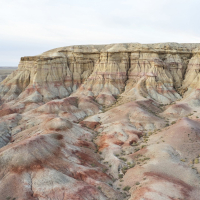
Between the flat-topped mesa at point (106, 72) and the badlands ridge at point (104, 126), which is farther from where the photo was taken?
the flat-topped mesa at point (106, 72)

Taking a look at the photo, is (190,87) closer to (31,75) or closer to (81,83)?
(81,83)

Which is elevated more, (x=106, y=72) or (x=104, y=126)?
(x=106, y=72)

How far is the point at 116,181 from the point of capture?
24.9m

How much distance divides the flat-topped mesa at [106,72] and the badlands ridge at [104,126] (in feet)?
1.13

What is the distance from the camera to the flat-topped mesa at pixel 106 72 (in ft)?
210

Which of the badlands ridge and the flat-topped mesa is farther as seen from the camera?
the flat-topped mesa

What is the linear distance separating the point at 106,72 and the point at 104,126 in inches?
1153

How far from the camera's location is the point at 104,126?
43.2m

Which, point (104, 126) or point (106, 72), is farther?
point (106, 72)

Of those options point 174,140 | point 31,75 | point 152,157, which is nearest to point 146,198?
point 152,157

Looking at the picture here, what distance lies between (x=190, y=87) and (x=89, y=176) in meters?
52.7

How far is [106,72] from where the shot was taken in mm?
68250

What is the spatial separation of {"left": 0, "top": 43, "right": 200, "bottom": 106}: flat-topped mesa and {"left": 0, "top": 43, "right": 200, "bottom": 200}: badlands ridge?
0.35 metres

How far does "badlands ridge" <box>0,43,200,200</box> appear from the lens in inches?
854
